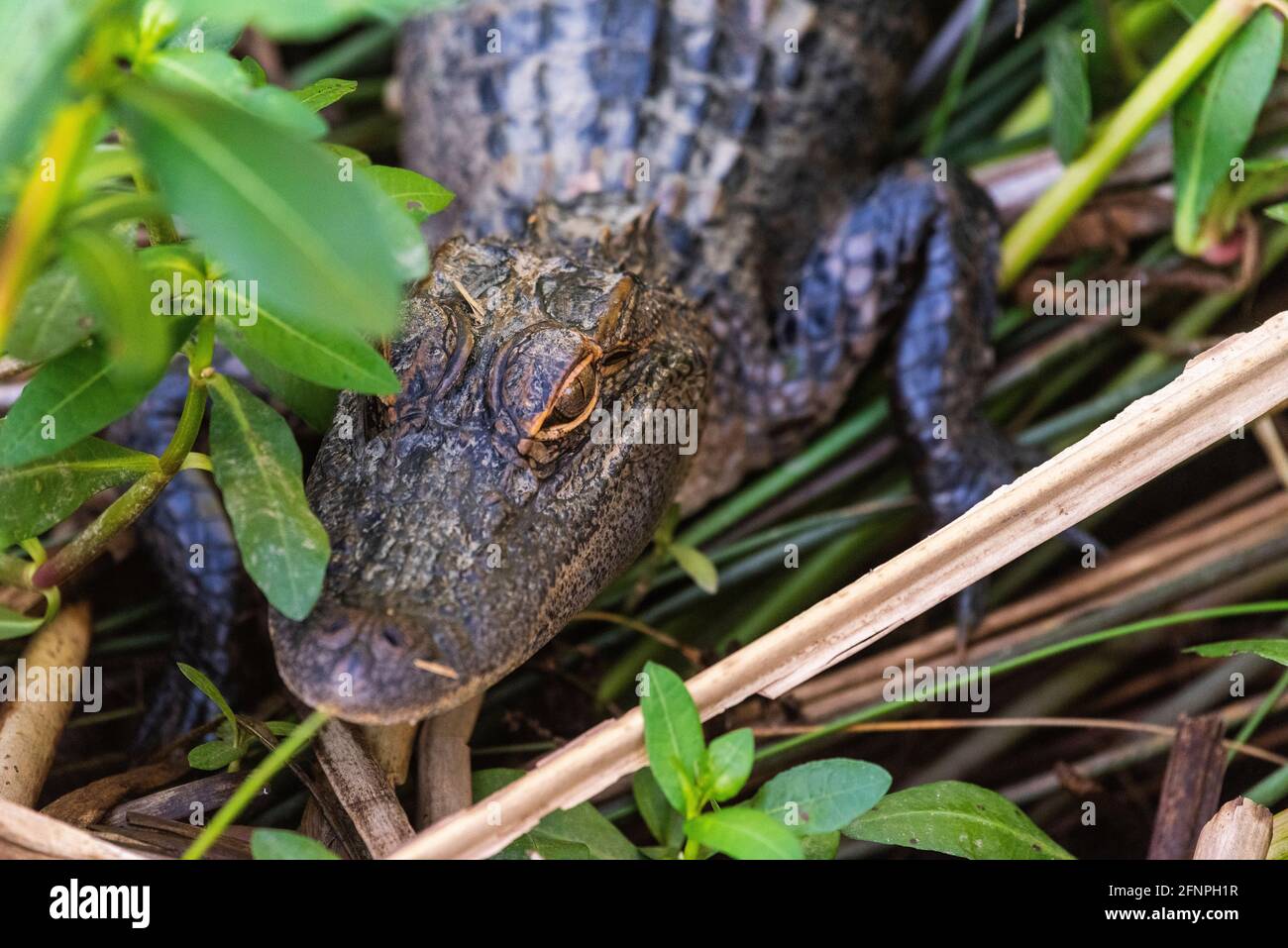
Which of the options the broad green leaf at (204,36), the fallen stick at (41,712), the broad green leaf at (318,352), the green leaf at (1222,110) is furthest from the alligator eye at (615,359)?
the green leaf at (1222,110)

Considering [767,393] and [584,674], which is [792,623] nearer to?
[584,674]

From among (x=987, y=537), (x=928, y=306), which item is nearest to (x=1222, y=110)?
(x=928, y=306)

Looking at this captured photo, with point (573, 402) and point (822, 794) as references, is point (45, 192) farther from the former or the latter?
point (822, 794)

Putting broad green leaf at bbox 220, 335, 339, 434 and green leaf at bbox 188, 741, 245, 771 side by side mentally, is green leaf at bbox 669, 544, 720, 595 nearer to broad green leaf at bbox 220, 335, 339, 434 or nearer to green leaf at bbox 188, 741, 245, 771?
broad green leaf at bbox 220, 335, 339, 434

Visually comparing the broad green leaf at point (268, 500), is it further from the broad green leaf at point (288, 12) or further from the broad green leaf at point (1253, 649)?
the broad green leaf at point (1253, 649)

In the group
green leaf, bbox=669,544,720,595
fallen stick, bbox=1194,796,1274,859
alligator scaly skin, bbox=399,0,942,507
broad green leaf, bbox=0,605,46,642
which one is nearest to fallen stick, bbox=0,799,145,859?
broad green leaf, bbox=0,605,46,642
